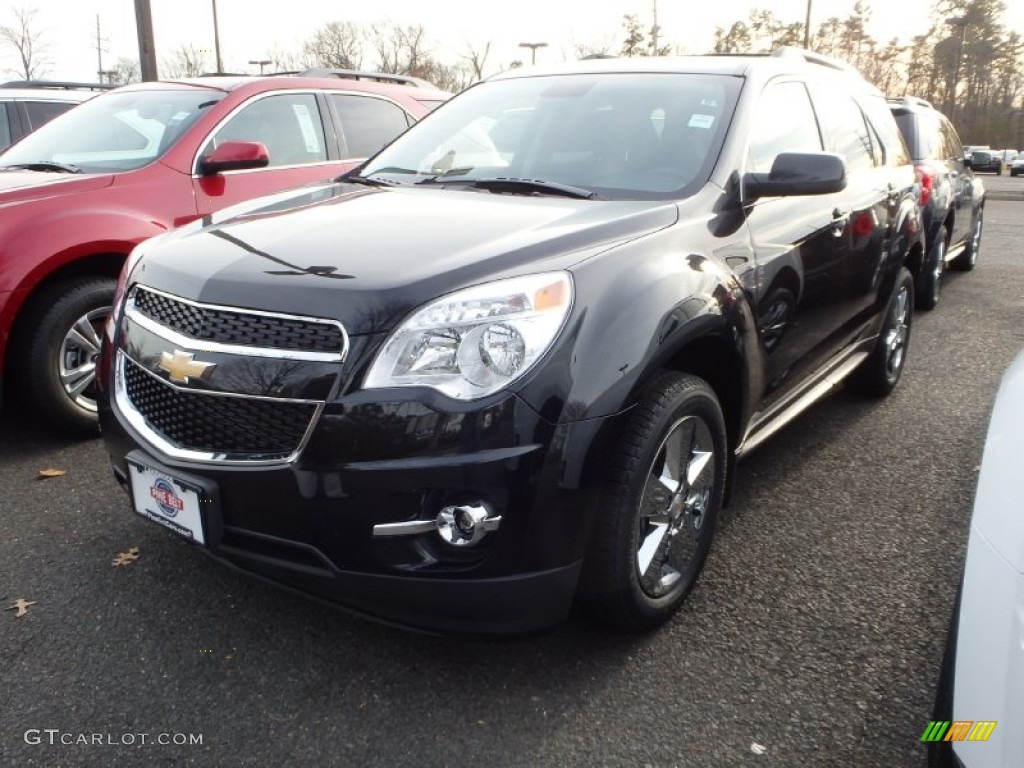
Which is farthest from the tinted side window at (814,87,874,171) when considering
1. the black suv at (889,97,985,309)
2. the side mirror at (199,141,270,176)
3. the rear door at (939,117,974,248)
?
the rear door at (939,117,974,248)

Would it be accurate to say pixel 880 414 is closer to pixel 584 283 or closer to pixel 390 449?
pixel 584 283

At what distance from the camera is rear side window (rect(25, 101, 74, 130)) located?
7547 mm

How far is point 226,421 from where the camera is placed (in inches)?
Result: 86.2

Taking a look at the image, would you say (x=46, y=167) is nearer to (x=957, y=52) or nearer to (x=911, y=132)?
(x=911, y=132)

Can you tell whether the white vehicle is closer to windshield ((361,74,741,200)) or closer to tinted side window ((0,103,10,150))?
windshield ((361,74,741,200))

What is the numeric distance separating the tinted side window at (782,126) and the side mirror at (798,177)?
0.61 feet

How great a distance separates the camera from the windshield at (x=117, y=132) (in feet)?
15.1

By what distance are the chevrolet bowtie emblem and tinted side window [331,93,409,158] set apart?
330 centimetres

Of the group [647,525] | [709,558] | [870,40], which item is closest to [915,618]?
[709,558]

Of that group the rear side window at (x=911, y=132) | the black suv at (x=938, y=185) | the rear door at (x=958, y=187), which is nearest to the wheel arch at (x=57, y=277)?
the black suv at (x=938, y=185)

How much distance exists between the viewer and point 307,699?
229cm

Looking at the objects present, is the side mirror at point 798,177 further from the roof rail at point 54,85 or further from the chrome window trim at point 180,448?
the roof rail at point 54,85

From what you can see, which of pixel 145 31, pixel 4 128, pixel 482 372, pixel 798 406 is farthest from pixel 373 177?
pixel 145 31

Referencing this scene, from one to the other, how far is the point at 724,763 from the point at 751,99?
2260 millimetres
